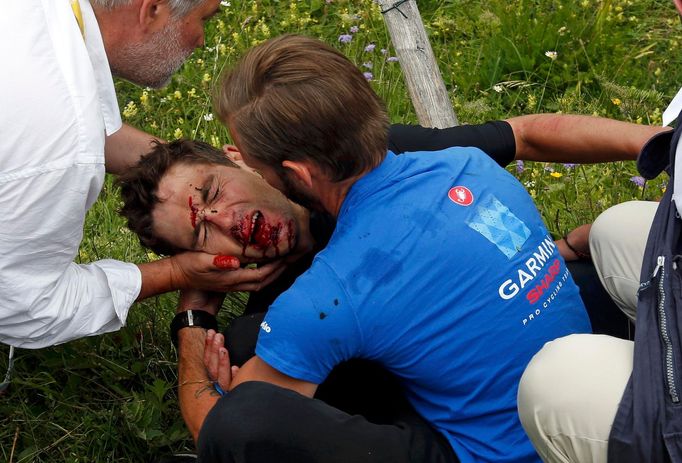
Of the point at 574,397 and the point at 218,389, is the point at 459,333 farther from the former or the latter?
the point at 218,389

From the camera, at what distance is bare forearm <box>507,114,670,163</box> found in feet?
10.8

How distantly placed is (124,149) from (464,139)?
4.45 feet

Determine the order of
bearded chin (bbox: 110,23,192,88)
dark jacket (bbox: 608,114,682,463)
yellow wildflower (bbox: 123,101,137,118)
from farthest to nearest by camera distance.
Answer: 1. yellow wildflower (bbox: 123,101,137,118)
2. bearded chin (bbox: 110,23,192,88)
3. dark jacket (bbox: 608,114,682,463)

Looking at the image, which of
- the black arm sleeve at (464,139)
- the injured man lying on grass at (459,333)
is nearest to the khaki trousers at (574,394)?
the injured man lying on grass at (459,333)

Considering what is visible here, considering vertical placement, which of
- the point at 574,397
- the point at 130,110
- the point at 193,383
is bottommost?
the point at 130,110

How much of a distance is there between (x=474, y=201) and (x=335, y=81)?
0.49 metres

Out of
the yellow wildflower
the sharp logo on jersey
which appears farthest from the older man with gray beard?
the yellow wildflower

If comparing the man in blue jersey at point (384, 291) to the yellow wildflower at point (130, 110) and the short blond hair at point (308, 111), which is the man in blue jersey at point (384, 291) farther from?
the yellow wildflower at point (130, 110)

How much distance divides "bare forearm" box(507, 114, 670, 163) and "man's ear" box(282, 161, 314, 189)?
920 millimetres

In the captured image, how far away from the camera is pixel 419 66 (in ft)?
14.0

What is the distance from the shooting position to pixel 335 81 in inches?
112

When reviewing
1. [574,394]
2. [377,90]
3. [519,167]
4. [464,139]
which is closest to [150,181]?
[464,139]

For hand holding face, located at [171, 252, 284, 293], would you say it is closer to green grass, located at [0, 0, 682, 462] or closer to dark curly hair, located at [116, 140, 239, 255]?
dark curly hair, located at [116, 140, 239, 255]

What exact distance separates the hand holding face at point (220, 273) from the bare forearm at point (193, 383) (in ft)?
0.54
